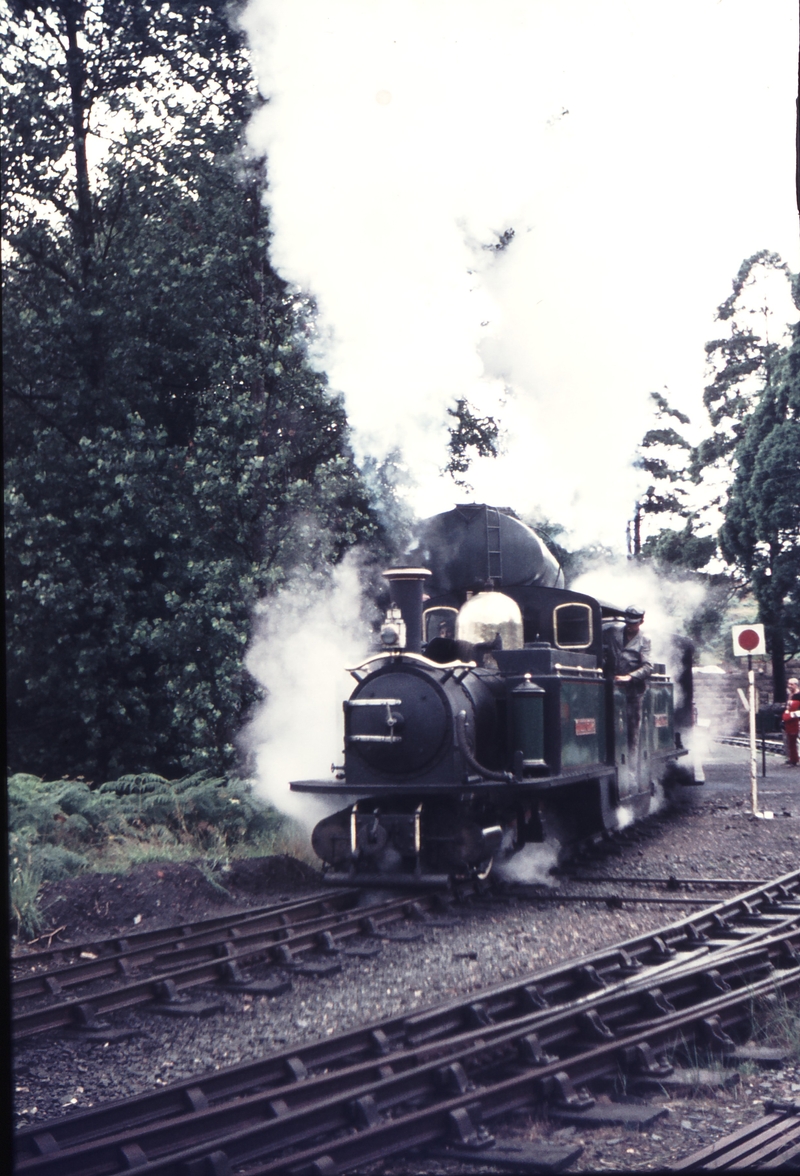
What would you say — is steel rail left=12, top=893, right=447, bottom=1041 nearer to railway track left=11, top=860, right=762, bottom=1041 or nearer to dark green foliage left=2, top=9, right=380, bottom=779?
railway track left=11, top=860, right=762, bottom=1041

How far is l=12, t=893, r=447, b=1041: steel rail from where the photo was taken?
580 centimetres

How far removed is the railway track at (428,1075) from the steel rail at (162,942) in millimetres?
2167

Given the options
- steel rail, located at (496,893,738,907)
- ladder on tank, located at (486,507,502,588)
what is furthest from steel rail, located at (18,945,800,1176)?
ladder on tank, located at (486,507,502,588)

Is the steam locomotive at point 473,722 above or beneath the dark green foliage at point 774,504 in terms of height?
beneath

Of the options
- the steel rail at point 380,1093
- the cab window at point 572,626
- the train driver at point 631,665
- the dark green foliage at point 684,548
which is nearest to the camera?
the steel rail at point 380,1093

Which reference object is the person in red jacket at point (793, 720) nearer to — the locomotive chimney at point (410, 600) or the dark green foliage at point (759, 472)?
the dark green foliage at point (759, 472)

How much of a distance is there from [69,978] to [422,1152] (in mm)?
3098

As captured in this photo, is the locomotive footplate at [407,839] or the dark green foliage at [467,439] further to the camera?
the dark green foliage at [467,439]

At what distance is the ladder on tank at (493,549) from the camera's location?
35.7ft

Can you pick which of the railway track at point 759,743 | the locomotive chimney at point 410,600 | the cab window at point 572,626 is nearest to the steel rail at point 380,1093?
the locomotive chimney at point 410,600

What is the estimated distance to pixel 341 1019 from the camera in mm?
5914

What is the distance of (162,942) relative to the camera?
736 cm

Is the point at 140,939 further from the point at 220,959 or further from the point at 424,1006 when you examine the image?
the point at 424,1006

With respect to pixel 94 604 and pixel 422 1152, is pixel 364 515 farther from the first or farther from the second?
pixel 422 1152
